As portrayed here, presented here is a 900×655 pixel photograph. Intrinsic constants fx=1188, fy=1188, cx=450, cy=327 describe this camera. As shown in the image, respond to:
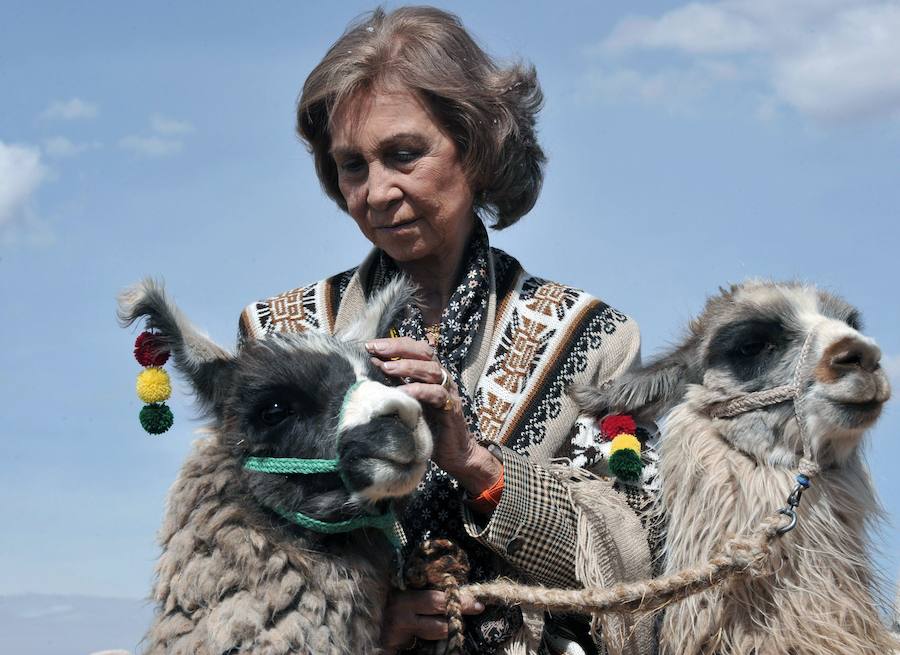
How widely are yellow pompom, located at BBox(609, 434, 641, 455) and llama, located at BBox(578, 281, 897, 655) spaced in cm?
8

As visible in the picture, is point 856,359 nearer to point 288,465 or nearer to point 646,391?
point 646,391

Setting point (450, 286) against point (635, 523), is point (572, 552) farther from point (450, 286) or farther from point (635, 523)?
point (450, 286)

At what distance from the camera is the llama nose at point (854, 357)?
2590 mm

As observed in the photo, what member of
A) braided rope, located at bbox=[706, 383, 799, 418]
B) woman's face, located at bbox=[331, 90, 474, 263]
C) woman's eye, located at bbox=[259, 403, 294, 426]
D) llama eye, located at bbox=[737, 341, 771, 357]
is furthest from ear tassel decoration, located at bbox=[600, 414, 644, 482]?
woman's eye, located at bbox=[259, 403, 294, 426]

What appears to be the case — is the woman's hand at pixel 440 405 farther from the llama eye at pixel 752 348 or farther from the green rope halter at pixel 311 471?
the llama eye at pixel 752 348

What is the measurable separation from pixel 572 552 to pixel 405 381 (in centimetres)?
61

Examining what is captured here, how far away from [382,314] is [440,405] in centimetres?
39

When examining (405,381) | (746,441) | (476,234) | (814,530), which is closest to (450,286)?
(476,234)

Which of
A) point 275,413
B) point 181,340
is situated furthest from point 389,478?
point 181,340

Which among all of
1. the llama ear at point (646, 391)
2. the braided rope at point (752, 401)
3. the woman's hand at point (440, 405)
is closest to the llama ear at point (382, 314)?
the woman's hand at point (440, 405)

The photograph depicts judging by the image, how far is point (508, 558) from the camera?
273 cm

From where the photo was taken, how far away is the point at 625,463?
2.90 meters

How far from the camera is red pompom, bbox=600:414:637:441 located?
9.68ft

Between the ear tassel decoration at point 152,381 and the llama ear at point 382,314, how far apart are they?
413 mm
